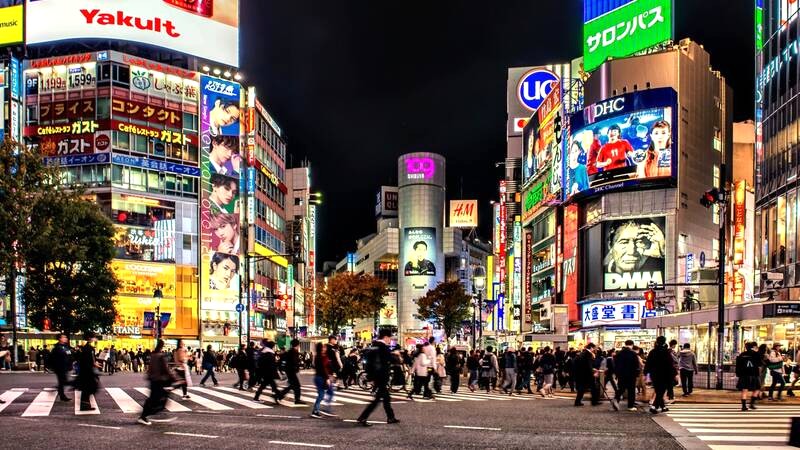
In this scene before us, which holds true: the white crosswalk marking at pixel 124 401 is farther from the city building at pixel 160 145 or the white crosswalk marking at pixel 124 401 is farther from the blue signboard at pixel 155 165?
the blue signboard at pixel 155 165

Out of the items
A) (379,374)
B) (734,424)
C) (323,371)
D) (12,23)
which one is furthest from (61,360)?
(12,23)

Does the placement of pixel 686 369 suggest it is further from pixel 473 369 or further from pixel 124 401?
pixel 124 401

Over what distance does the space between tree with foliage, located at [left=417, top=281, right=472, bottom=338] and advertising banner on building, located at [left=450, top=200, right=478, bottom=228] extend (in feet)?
194

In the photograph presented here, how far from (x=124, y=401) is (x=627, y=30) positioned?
53.6 meters

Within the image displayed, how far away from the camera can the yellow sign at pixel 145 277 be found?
240 ft

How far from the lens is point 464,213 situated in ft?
523

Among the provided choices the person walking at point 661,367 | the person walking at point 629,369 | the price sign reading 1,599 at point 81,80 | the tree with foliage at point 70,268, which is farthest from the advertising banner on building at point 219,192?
the person walking at point 661,367

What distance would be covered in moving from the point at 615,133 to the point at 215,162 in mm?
36617

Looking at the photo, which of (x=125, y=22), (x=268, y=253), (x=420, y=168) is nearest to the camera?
(x=125, y=22)

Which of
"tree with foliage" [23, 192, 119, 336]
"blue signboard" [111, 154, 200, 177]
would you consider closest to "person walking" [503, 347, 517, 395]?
"tree with foliage" [23, 192, 119, 336]

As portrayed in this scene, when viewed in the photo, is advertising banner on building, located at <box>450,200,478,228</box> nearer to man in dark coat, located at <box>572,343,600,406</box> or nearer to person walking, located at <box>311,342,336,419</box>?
man in dark coat, located at <box>572,343,600,406</box>

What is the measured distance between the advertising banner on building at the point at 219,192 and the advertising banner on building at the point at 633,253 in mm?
32658

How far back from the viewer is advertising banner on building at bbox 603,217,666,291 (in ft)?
202

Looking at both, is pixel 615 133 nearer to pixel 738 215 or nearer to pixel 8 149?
pixel 738 215
